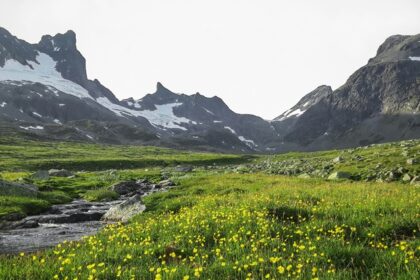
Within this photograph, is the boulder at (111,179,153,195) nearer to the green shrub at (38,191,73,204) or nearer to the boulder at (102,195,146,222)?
the green shrub at (38,191,73,204)

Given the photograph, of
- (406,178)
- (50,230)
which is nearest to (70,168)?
(406,178)

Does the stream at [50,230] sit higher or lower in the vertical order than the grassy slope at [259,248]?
lower

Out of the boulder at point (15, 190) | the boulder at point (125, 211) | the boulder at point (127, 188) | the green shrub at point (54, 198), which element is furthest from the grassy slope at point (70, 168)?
the boulder at point (125, 211)

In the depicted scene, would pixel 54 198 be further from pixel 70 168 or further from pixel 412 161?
pixel 70 168

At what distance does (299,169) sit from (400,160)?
13.2m

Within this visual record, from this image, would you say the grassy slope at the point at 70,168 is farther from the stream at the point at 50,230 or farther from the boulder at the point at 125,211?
the boulder at the point at 125,211

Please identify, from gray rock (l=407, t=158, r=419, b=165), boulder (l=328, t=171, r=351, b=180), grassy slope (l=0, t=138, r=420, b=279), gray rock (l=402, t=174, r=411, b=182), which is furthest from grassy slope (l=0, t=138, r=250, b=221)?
gray rock (l=407, t=158, r=419, b=165)

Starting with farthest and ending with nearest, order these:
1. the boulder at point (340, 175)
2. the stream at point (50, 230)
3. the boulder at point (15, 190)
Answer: the boulder at point (340, 175)
the boulder at point (15, 190)
the stream at point (50, 230)

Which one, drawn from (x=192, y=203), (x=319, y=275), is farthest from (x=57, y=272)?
(x=192, y=203)

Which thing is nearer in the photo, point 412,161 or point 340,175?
point 412,161

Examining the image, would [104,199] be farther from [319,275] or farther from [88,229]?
[319,275]

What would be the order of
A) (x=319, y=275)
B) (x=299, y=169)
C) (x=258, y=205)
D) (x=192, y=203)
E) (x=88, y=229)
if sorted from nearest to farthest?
(x=319, y=275), (x=258, y=205), (x=88, y=229), (x=192, y=203), (x=299, y=169)

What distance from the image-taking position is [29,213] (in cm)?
2703

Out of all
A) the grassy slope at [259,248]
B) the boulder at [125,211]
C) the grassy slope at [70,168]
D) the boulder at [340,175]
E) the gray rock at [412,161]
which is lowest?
the grassy slope at [70,168]
